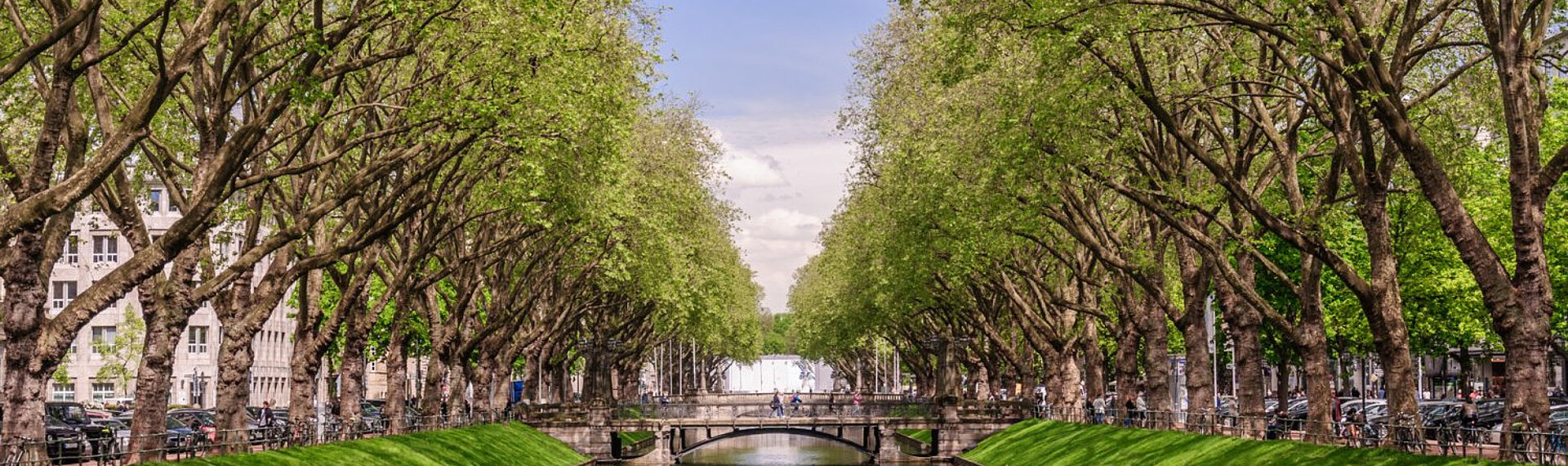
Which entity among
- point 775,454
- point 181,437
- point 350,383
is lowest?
point 775,454

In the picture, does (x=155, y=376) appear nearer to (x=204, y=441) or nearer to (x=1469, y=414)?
(x=204, y=441)

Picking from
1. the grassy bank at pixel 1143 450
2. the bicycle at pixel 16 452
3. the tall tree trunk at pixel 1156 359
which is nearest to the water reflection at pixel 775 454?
the grassy bank at pixel 1143 450

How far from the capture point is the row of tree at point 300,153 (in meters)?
29.4

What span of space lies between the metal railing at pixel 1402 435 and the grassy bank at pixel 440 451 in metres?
23.1

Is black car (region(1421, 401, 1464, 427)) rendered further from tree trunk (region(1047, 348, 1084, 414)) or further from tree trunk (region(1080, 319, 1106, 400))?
tree trunk (region(1047, 348, 1084, 414))

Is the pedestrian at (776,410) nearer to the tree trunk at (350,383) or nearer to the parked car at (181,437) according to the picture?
the parked car at (181,437)

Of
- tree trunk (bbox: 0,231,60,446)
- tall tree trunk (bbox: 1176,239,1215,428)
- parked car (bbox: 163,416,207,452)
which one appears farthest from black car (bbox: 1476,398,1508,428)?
tree trunk (bbox: 0,231,60,446)

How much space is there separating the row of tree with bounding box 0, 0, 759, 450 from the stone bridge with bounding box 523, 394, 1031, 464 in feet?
67.8

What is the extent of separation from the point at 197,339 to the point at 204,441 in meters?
73.0

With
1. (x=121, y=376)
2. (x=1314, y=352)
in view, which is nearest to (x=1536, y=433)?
(x=1314, y=352)

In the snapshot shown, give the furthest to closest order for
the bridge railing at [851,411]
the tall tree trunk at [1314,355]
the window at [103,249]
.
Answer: the window at [103,249] < the bridge railing at [851,411] < the tall tree trunk at [1314,355]

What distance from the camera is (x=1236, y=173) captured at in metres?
40.2

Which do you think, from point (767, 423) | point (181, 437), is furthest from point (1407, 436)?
point (767, 423)

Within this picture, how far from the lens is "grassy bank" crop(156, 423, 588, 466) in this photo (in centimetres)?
4151
